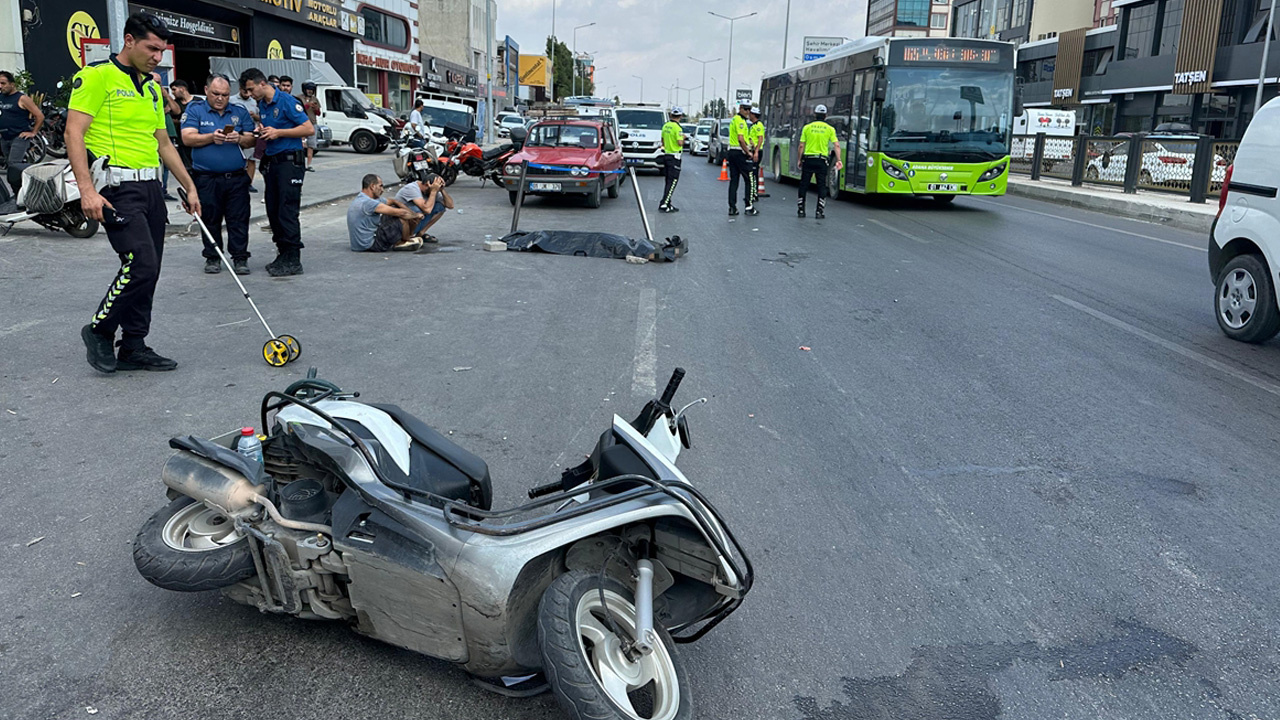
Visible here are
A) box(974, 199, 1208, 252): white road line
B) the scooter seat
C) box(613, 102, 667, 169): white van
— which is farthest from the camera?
box(613, 102, 667, 169): white van

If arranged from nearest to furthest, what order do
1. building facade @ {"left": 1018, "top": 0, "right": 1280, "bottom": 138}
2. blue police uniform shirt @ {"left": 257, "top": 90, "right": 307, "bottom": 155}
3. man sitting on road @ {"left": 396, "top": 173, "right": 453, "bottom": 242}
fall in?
blue police uniform shirt @ {"left": 257, "top": 90, "right": 307, "bottom": 155}, man sitting on road @ {"left": 396, "top": 173, "right": 453, "bottom": 242}, building facade @ {"left": 1018, "top": 0, "right": 1280, "bottom": 138}

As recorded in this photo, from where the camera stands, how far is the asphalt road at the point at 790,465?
2.93 meters

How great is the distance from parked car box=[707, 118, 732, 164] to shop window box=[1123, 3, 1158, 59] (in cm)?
2338

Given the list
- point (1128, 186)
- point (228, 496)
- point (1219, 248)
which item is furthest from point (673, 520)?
point (1128, 186)

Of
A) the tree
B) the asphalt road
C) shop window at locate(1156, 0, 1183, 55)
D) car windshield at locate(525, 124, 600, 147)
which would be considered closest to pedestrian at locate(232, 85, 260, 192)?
the asphalt road

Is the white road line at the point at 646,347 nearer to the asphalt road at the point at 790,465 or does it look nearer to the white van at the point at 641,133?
the asphalt road at the point at 790,465

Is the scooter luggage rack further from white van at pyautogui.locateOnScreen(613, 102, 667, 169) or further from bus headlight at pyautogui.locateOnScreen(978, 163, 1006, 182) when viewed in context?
white van at pyautogui.locateOnScreen(613, 102, 667, 169)

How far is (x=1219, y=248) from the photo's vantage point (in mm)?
8016

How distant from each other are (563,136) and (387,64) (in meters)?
34.1

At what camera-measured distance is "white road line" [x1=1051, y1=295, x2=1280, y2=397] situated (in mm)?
6495

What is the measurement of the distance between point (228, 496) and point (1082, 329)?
722 cm

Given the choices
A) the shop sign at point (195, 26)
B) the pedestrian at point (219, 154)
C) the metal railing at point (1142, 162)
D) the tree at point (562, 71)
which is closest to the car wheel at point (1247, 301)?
the pedestrian at point (219, 154)

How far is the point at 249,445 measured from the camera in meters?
3.37

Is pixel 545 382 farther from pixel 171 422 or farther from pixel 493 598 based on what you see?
pixel 493 598
